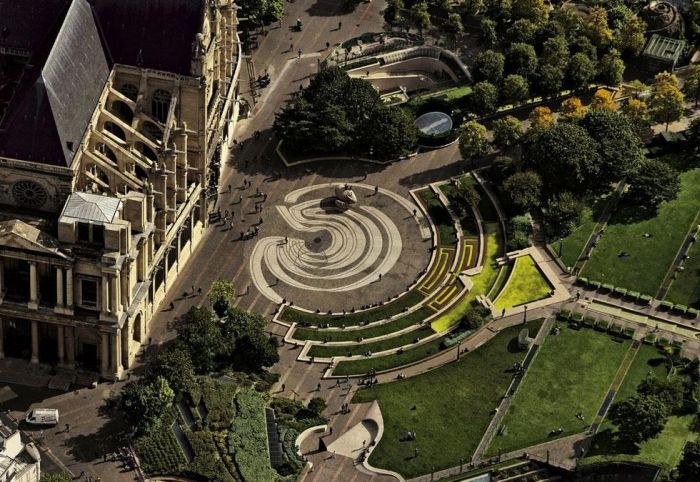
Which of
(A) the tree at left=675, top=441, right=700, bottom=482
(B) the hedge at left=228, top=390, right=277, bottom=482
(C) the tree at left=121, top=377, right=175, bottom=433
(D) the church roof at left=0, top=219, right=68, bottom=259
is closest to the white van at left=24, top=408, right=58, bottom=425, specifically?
(C) the tree at left=121, top=377, right=175, bottom=433

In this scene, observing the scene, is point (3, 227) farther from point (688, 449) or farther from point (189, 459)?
point (688, 449)

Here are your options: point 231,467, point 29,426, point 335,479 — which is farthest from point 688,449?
point 29,426

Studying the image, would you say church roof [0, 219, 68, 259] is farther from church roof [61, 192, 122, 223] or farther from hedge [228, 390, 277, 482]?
hedge [228, 390, 277, 482]

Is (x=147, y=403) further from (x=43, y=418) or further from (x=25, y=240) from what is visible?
(x=25, y=240)

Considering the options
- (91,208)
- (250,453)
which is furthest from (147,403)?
(91,208)

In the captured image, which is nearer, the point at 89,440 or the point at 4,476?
the point at 4,476

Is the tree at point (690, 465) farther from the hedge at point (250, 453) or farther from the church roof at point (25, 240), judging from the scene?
the church roof at point (25, 240)
